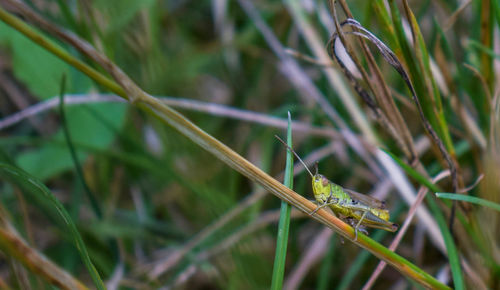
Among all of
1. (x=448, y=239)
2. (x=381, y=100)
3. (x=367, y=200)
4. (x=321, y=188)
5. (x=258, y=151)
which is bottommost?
(x=448, y=239)

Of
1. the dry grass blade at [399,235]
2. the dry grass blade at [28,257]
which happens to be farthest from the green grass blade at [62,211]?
the dry grass blade at [399,235]

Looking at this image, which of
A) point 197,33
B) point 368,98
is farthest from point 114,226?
point 197,33

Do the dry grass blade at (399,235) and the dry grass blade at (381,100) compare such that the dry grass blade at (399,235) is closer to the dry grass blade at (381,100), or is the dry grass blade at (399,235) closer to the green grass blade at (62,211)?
the dry grass blade at (381,100)

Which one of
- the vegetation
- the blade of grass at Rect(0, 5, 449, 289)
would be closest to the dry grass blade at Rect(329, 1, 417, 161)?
the vegetation

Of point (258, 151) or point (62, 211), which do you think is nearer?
point (62, 211)

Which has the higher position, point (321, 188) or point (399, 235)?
Answer: point (321, 188)

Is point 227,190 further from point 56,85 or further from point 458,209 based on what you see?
point 458,209

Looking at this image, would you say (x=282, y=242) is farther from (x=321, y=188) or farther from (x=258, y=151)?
(x=258, y=151)

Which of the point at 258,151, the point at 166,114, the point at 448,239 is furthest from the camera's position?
the point at 258,151

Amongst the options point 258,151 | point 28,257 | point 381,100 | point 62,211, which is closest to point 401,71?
→ point 381,100
